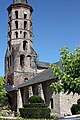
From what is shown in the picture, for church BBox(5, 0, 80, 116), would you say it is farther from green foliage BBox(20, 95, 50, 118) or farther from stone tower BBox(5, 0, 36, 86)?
green foliage BBox(20, 95, 50, 118)

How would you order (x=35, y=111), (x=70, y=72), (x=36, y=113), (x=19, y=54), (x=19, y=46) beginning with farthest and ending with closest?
(x=19, y=46)
(x=19, y=54)
(x=35, y=111)
(x=36, y=113)
(x=70, y=72)

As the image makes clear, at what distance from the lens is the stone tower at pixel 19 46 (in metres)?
61.8

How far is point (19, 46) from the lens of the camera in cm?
6253

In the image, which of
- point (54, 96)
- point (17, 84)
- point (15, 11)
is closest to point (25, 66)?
point (17, 84)

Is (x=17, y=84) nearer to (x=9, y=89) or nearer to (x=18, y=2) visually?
(x=9, y=89)

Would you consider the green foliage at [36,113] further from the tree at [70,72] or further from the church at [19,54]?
the church at [19,54]

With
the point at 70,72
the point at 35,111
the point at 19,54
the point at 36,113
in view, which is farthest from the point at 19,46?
the point at 70,72

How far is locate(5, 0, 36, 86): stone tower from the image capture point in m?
61.8

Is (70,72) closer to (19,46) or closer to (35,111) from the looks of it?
(35,111)

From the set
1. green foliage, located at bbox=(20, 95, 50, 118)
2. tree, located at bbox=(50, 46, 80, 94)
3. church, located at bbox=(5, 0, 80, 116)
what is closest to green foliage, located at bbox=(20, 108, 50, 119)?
green foliage, located at bbox=(20, 95, 50, 118)

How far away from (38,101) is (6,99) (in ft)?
66.9

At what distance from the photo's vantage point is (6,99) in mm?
57375

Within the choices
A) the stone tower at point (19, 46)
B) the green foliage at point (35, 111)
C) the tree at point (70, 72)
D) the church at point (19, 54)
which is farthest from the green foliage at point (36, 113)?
the stone tower at point (19, 46)

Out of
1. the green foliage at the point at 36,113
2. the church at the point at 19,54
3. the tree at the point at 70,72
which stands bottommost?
the green foliage at the point at 36,113
